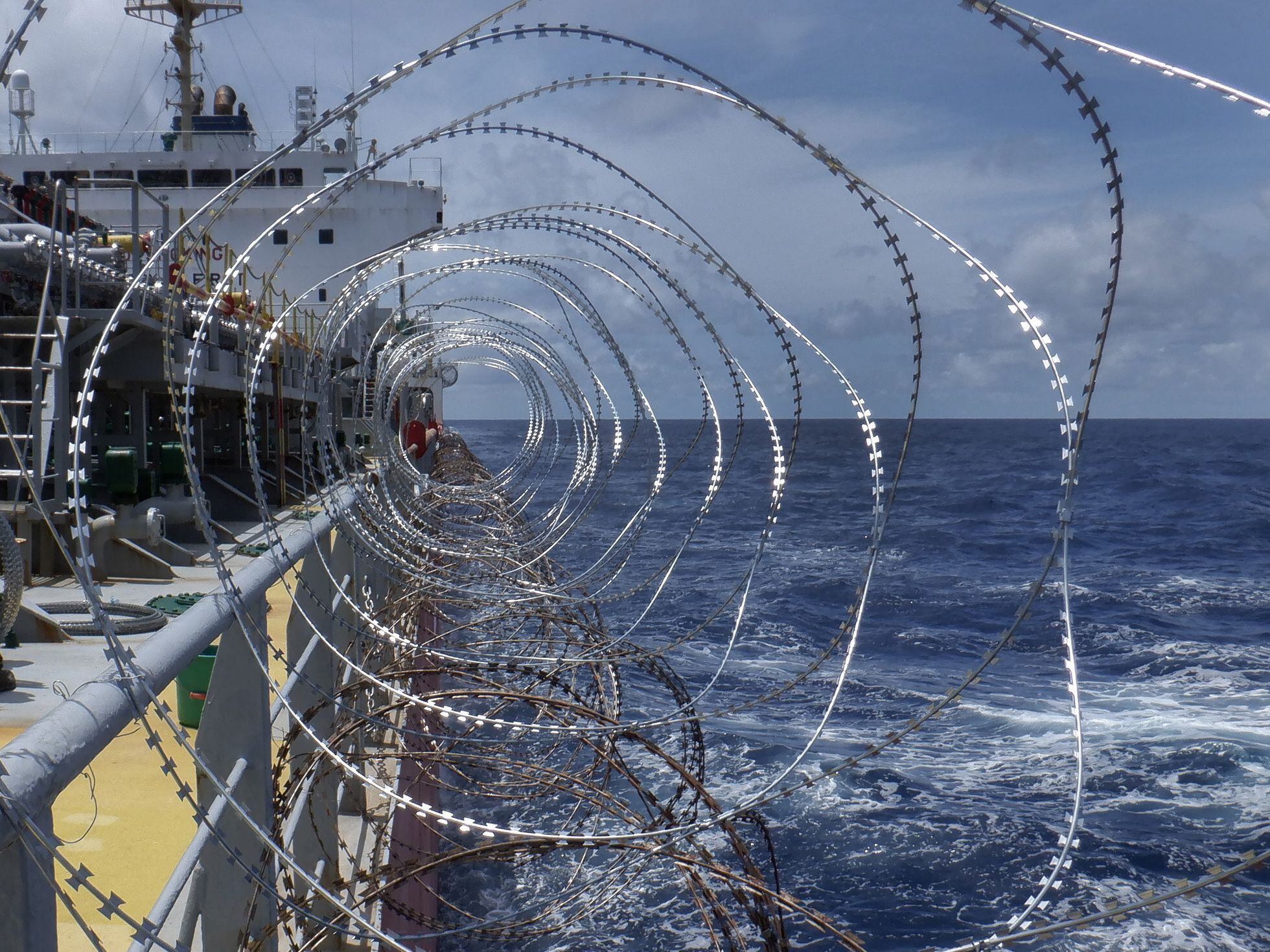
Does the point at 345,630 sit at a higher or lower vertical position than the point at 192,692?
higher

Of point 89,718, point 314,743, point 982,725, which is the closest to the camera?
point 89,718

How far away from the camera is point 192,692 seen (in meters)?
5.62

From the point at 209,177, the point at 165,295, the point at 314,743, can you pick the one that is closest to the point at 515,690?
the point at 314,743

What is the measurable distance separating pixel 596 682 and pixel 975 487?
1917 inches

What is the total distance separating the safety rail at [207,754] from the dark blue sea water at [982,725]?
4350 millimetres

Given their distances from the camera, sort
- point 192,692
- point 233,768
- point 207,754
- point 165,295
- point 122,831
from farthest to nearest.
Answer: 1. point 165,295
2. point 192,692
3. point 122,831
4. point 233,768
5. point 207,754

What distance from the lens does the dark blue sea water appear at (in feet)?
29.3

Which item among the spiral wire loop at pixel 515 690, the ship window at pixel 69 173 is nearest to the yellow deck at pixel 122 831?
the spiral wire loop at pixel 515 690

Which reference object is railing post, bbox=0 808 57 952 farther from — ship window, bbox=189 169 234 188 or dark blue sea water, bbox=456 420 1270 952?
ship window, bbox=189 169 234 188

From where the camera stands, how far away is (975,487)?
51469 mm

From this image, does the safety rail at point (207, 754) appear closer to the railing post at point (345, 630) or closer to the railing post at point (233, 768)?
the railing post at point (233, 768)

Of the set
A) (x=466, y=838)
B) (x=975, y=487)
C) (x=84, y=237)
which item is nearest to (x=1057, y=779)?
(x=466, y=838)

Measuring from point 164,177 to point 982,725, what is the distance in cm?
2345

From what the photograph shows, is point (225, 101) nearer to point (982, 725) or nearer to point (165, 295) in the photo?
point (165, 295)
